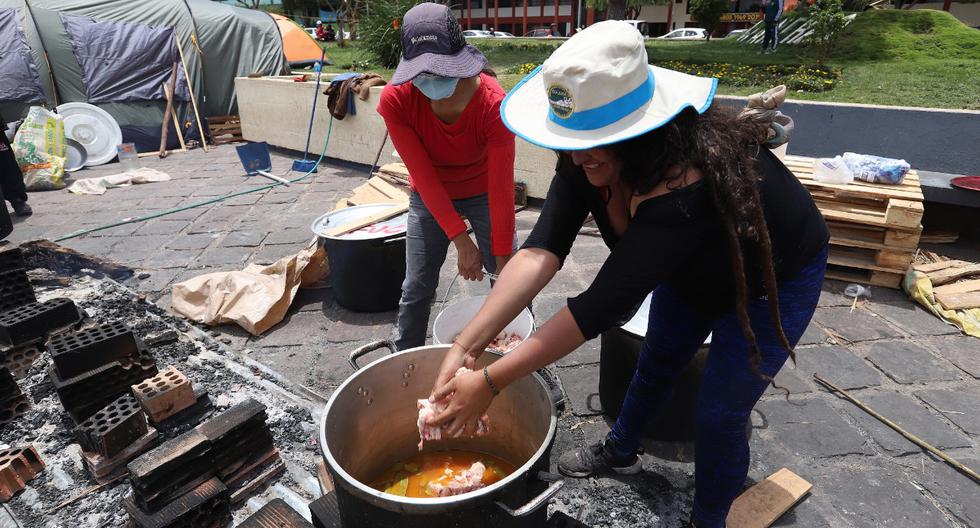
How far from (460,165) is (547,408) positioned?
142cm

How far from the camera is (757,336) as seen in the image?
167 cm

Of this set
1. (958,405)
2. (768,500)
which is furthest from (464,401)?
(958,405)

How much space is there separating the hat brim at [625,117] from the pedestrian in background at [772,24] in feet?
48.8

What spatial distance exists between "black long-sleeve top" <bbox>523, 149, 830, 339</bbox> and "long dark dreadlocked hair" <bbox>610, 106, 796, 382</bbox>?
35 millimetres

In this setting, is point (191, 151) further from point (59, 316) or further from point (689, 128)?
point (689, 128)

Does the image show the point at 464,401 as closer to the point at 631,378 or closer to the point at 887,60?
the point at 631,378

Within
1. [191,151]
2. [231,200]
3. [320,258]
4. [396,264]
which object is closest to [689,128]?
[396,264]

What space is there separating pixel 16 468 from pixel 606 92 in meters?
2.90

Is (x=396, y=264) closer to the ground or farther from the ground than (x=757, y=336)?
closer to the ground

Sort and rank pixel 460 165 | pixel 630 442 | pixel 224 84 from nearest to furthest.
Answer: pixel 630 442 → pixel 460 165 → pixel 224 84

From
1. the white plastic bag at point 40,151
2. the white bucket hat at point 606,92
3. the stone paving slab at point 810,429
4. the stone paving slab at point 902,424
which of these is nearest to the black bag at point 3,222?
the white plastic bag at point 40,151

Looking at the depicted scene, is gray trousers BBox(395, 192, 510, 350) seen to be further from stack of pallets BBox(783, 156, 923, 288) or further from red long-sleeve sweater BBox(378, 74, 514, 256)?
stack of pallets BBox(783, 156, 923, 288)

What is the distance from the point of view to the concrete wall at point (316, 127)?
5.96 m

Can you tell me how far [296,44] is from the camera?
13828mm
